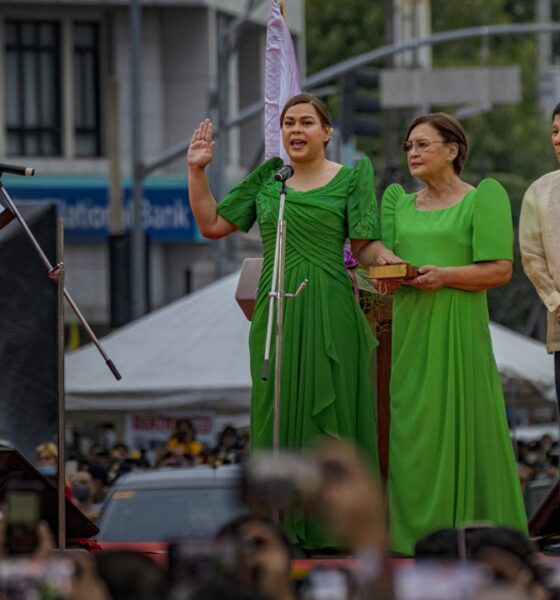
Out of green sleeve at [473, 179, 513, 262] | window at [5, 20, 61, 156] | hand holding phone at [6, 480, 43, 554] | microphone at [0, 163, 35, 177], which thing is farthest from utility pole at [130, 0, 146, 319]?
hand holding phone at [6, 480, 43, 554]

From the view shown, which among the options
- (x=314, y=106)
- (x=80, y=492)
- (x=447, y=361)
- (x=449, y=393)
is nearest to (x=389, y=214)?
(x=314, y=106)

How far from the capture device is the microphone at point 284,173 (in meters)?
8.93

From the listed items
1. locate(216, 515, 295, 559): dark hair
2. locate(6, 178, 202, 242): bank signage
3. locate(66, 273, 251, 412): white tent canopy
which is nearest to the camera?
locate(216, 515, 295, 559): dark hair

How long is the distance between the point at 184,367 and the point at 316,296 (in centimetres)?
1259

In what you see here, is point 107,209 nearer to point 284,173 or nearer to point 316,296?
point 316,296

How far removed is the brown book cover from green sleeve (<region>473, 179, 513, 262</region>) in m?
0.30

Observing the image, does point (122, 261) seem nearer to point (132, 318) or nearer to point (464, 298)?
point (132, 318)

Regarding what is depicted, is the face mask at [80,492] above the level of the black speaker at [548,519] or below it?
below

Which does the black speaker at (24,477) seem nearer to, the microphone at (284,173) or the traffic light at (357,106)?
the microphone at (284,173)

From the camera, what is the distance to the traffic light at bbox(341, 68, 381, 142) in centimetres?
2616

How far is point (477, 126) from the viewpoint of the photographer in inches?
1986

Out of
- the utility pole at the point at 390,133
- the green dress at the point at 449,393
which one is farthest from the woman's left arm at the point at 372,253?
the utility pole at the point at 390,133

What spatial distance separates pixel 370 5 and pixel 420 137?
4563 cm

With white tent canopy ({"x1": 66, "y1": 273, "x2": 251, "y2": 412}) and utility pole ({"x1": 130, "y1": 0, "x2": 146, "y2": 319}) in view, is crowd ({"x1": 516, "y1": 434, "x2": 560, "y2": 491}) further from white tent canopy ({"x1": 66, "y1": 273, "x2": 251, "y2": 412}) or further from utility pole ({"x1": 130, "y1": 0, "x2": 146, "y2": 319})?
utility pole ({"x1": 130, "y1": 0, "x2": 146, "y2": 319})
